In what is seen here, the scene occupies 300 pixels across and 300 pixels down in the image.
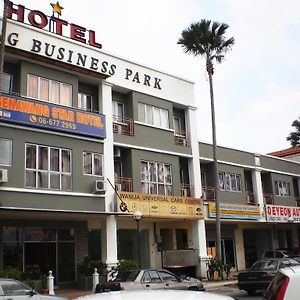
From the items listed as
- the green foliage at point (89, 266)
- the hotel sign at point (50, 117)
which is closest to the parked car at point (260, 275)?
the green foliage at point (89, 266)

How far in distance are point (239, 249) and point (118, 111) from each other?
15.2m

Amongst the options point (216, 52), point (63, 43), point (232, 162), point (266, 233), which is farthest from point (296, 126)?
point (63, 43)

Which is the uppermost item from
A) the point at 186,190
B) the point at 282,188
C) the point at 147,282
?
the point at 282,188

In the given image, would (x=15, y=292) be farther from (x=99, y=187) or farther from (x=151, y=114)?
(x=151, y=114)

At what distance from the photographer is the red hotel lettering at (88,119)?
22.2 metres

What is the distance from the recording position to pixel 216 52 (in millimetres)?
29719

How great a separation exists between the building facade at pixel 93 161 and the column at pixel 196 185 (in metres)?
0.06

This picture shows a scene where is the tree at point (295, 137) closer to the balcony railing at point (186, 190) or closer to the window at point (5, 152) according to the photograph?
the balcony railing at point (186, 190)

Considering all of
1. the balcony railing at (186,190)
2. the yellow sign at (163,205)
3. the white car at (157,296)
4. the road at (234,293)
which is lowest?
the road at (234,293)

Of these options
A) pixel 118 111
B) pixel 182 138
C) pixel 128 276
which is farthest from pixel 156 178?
pixel 128 276

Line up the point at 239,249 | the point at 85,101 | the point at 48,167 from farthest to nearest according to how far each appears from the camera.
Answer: the point at 239,249, the point at 85,101, the point at 48,167

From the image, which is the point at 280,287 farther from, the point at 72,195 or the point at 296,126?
the point at 296,126

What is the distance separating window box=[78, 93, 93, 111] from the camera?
24.1 metres

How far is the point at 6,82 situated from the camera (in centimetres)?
2109
